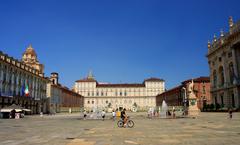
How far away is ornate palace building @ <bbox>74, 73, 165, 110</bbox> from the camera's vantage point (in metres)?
159

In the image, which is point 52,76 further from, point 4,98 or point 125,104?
point 125,104

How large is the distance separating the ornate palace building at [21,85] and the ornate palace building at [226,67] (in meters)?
50.0

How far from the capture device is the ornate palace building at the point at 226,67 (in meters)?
53.3

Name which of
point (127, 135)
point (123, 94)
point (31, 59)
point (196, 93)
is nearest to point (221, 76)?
point (196, 93)

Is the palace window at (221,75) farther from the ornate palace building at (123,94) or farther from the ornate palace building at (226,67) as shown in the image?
the ornate palace building at (123,94)

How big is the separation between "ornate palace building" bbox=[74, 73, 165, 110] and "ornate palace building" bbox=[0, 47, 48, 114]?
78606 mm

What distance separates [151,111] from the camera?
42.6 meters

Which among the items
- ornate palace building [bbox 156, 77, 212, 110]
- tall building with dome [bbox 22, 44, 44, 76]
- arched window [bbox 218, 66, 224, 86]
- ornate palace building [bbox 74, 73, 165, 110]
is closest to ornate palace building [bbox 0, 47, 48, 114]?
tall building with dome [bbox 22, 44, 44, 76]

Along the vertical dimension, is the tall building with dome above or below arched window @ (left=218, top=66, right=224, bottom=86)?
above

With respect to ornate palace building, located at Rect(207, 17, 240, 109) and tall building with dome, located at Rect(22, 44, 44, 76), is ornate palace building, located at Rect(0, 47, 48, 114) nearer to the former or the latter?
tall building with dome, located at Rect(22, 44, 44, 76)

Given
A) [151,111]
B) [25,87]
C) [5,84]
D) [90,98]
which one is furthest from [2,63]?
[90,98]

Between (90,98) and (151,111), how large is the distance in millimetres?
120369

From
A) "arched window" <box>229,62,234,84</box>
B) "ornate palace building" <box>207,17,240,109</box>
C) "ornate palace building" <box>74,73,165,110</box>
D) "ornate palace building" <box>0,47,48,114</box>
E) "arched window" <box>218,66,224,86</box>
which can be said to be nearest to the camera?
"ornate palace building" <box>0,47,48,114</box>

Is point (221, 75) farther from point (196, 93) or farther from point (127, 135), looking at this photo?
point (127, 135)
